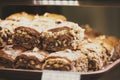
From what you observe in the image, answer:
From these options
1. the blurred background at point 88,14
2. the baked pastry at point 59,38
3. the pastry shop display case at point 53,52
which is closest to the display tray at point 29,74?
the pastry shop display case at point 53,52

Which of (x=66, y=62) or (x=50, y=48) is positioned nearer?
(x=66, y=62)

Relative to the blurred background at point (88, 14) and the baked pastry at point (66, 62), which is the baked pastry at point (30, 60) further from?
the blurred background at point (88, 14)

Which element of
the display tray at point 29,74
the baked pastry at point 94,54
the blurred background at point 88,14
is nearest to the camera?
the display tray at point 29,74

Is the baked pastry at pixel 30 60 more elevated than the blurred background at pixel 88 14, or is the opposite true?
the blurred background at pixel 88 14

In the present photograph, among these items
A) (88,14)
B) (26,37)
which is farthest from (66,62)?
(88,14)

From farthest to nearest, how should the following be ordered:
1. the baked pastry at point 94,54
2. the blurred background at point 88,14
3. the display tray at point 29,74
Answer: the blurred background at point 88,14 < the baked pastry at point 94,54 < the display tray at point 29,74

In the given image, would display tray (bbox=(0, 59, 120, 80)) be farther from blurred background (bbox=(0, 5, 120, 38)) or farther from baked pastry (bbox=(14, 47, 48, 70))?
blurred background (bbox=(0, 5, 120, 38))

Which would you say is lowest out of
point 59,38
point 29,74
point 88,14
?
point 29,74

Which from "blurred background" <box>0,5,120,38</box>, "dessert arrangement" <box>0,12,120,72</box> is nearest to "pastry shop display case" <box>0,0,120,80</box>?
"dessert arrangement" <box>0,12,120,72</box>

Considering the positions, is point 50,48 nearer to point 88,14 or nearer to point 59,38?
point 59,38
